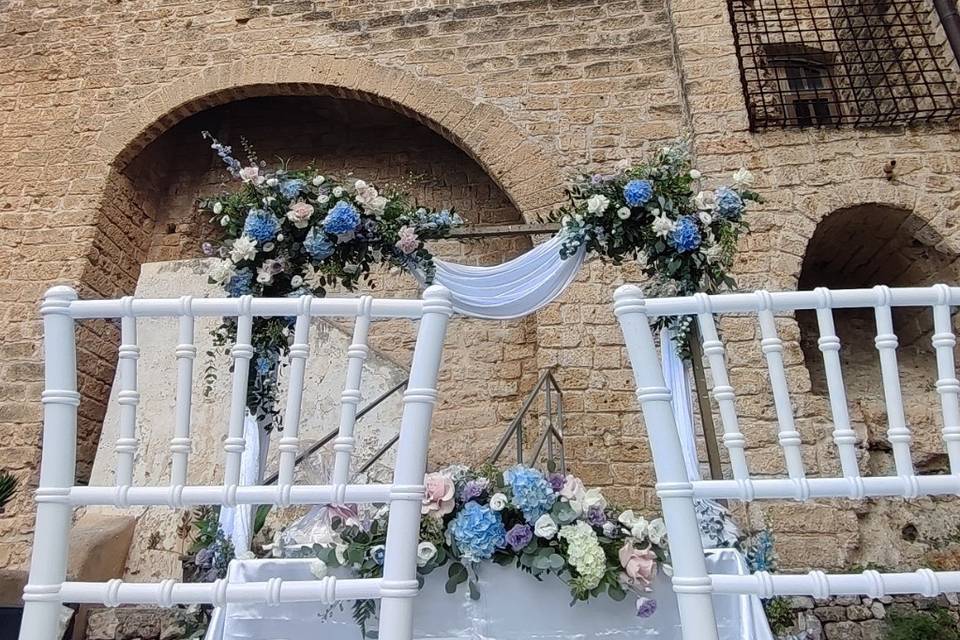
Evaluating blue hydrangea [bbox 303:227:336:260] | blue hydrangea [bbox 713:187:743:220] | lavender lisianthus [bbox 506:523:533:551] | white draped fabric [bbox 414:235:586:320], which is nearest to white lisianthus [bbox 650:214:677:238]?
blue hydrangea [bbox 713:187:743:220]

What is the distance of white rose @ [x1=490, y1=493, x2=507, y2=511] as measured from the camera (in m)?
1.90

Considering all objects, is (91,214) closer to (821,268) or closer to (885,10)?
(821,268)

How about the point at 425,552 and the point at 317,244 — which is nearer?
the point at 425,552

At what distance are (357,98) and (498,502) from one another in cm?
413

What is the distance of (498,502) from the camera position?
6.26 feet

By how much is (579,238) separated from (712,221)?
60cm

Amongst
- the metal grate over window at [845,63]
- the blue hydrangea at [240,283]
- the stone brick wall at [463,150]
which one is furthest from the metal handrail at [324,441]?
the metal grate over window at [845,63]

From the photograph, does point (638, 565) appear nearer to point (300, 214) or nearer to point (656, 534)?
point (656, 534)

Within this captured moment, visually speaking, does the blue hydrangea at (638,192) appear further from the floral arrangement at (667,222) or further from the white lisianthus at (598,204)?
the white lisianthus at (598,204)

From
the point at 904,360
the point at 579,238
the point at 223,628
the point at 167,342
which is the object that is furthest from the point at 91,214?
the point at 904,360

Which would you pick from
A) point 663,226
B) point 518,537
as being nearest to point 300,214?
point 663,226

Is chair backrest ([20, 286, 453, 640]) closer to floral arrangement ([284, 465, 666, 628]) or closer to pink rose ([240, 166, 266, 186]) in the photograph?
floral arrangement ([284, 465, 666, 628])

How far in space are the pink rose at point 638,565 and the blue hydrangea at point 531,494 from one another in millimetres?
250

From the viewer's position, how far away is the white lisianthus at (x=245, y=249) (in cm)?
307
